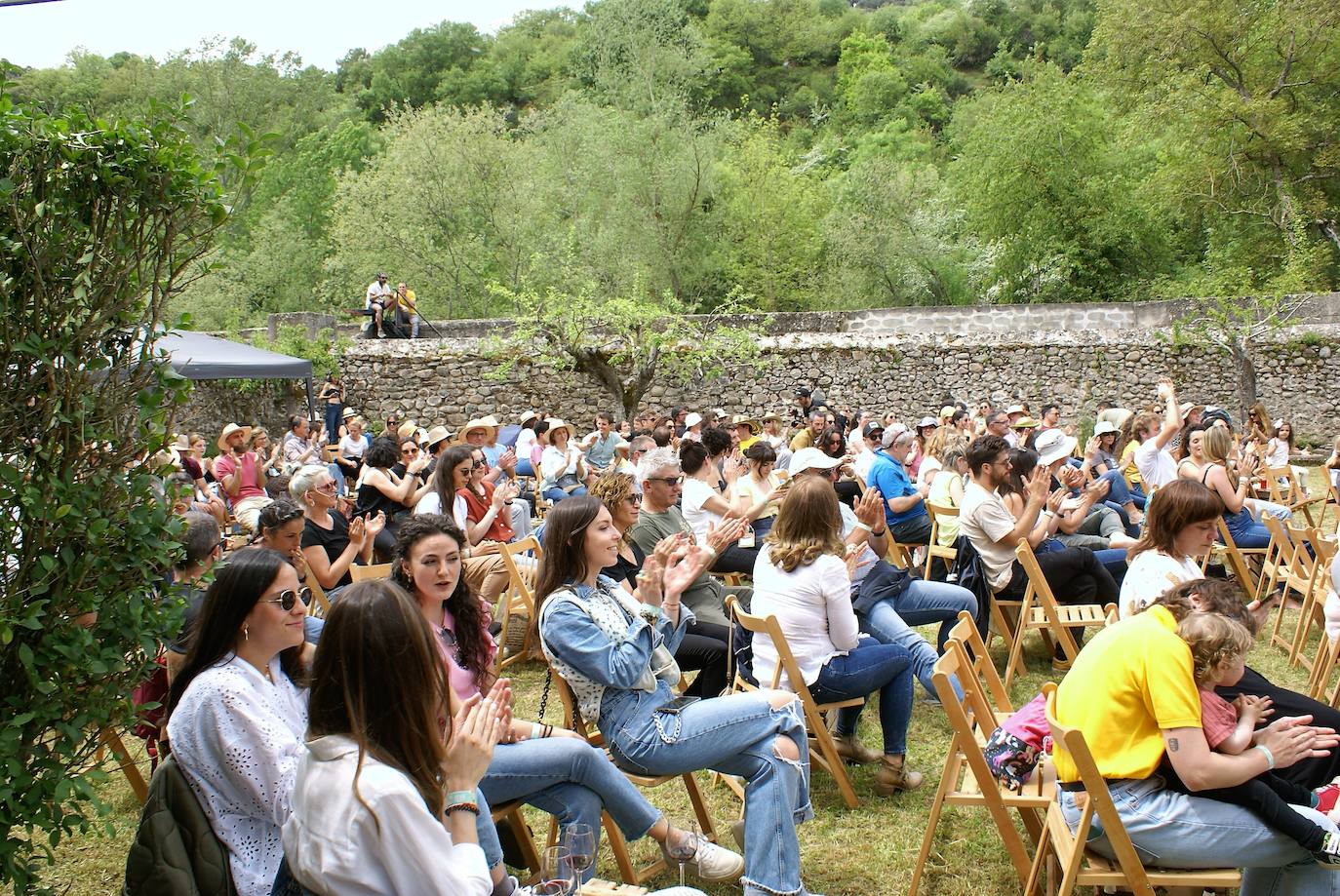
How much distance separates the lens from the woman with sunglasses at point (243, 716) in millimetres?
2566

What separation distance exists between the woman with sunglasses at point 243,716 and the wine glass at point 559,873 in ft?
2.23

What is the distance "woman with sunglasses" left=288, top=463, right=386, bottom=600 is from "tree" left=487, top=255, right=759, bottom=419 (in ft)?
38.0

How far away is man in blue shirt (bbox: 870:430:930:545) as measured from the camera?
23.9 feet

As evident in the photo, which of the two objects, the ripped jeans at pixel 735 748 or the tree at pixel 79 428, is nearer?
the tree at pixel 79 428

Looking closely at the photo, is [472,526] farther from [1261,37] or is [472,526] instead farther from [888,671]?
[1261,37]

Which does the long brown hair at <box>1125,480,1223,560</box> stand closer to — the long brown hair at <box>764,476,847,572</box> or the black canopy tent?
the long brown hair at <box>764,476,847,572</box>

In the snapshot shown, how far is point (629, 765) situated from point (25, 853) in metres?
1.73

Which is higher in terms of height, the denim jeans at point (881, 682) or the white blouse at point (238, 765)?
the white blouse at point (238, 765)

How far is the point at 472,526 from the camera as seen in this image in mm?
6676

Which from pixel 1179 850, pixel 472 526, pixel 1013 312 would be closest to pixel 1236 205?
pixel 1013 312

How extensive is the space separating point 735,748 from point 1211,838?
4.59 ft

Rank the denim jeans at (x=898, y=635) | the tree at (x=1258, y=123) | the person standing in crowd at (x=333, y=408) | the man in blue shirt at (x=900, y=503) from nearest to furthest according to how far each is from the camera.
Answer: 1. the denim jeans at (x=898, y=635)
2. the man in blue shirt at (x=900, y=503)
3. the person standing in crowd at (x=333, y=408)
4. the tree at (x=1258, y=123)

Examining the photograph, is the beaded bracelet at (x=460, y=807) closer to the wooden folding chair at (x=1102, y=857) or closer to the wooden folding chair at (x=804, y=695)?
the wooden folding chair at (x=1102, y=857)

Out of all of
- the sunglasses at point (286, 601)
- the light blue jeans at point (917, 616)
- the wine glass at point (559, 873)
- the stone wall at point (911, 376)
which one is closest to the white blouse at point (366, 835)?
the wine glass at point (559, 873)
